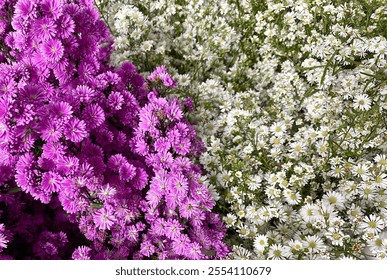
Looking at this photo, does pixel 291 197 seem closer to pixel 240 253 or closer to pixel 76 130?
pixel 240 253

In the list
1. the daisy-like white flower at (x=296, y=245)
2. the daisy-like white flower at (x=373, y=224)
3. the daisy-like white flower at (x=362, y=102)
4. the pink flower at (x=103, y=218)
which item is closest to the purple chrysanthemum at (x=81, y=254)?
the pink flower at (x=103, y=218)

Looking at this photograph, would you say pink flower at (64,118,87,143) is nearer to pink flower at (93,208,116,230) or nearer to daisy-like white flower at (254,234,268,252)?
pink flower at (93,208,116,230)

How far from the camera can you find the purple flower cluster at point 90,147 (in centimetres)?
129

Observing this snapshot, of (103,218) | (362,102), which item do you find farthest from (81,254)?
(362,102)

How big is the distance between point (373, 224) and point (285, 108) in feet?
2.40

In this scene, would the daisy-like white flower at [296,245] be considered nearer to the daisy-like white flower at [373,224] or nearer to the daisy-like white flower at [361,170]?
the daisy-like white flower at [373,224]

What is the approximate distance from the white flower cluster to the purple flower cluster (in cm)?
27

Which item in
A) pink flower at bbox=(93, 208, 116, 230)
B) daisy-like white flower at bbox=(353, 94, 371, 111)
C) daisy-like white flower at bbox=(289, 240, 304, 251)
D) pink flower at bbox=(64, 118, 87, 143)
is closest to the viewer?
pink flower at bbox=(64, 118, 87, 143)

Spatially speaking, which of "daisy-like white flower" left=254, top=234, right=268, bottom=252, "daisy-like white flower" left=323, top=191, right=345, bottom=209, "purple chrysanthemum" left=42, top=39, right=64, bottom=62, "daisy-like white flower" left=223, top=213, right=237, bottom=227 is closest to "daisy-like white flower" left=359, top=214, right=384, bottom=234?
"daisy-like white flower" left=323, top=191, right=345, bottom=209

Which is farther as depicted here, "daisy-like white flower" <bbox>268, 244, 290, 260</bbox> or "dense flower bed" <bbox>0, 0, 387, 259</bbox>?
"daisy-like white flower" <bbox>268, 244, 290, 260</bbox>

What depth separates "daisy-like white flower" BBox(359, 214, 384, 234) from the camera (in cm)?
155
